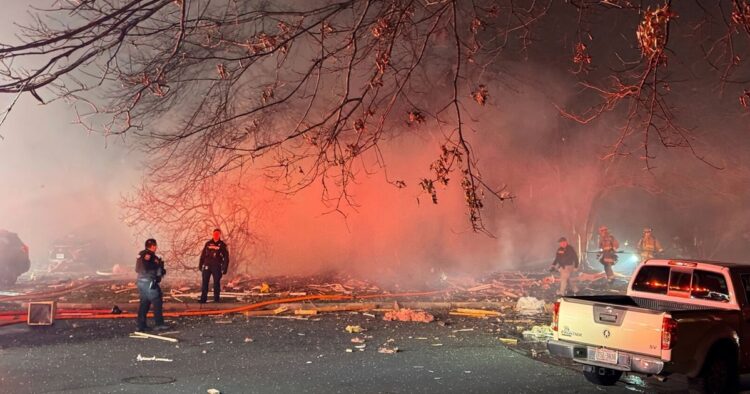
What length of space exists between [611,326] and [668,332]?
63 centimetres

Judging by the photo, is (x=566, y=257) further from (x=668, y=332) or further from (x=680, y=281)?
(x=668, y=332)

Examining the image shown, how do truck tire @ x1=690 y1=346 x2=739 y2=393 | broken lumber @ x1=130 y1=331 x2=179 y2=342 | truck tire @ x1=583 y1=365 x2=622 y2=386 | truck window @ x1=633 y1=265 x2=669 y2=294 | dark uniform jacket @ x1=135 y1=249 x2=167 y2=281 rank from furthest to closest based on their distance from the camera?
dark uniform jacket @ x1=135 y1=249 x2=167 y2=281 → broken lumber @ x1=130 y1=331 x2=179 y2=342 → truck window @ x1=633 y1=265 x2=669 y2=294 → truck tire @ x1=583 y1=365 x2=622 y2=386 → truck tire @ x1=690 y1=346 x2=739 y2=393

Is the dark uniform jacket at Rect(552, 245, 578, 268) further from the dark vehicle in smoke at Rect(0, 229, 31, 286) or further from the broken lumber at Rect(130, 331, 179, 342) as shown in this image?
the dark vehicle in smoke at Rect(0, 229, 31, 286)

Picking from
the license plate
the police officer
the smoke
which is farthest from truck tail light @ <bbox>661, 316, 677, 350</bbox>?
the smoke

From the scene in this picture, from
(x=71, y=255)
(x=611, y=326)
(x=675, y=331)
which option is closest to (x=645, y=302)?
(x=611, y=326)

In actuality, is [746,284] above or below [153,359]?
above

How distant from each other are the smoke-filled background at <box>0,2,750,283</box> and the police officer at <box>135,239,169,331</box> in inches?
274

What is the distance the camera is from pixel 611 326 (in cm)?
682

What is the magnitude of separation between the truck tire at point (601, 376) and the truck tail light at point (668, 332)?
0.98m

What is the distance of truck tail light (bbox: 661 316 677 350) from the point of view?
20.7 feet

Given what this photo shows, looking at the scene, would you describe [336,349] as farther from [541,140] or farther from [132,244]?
[541,140]

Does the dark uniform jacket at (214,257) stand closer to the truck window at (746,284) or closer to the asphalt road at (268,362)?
the asphalt road at (268,362)

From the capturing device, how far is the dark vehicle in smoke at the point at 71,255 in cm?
1994

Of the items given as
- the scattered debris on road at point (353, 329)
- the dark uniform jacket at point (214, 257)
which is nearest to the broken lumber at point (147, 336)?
the scattered debris on road at point (353, 329)
